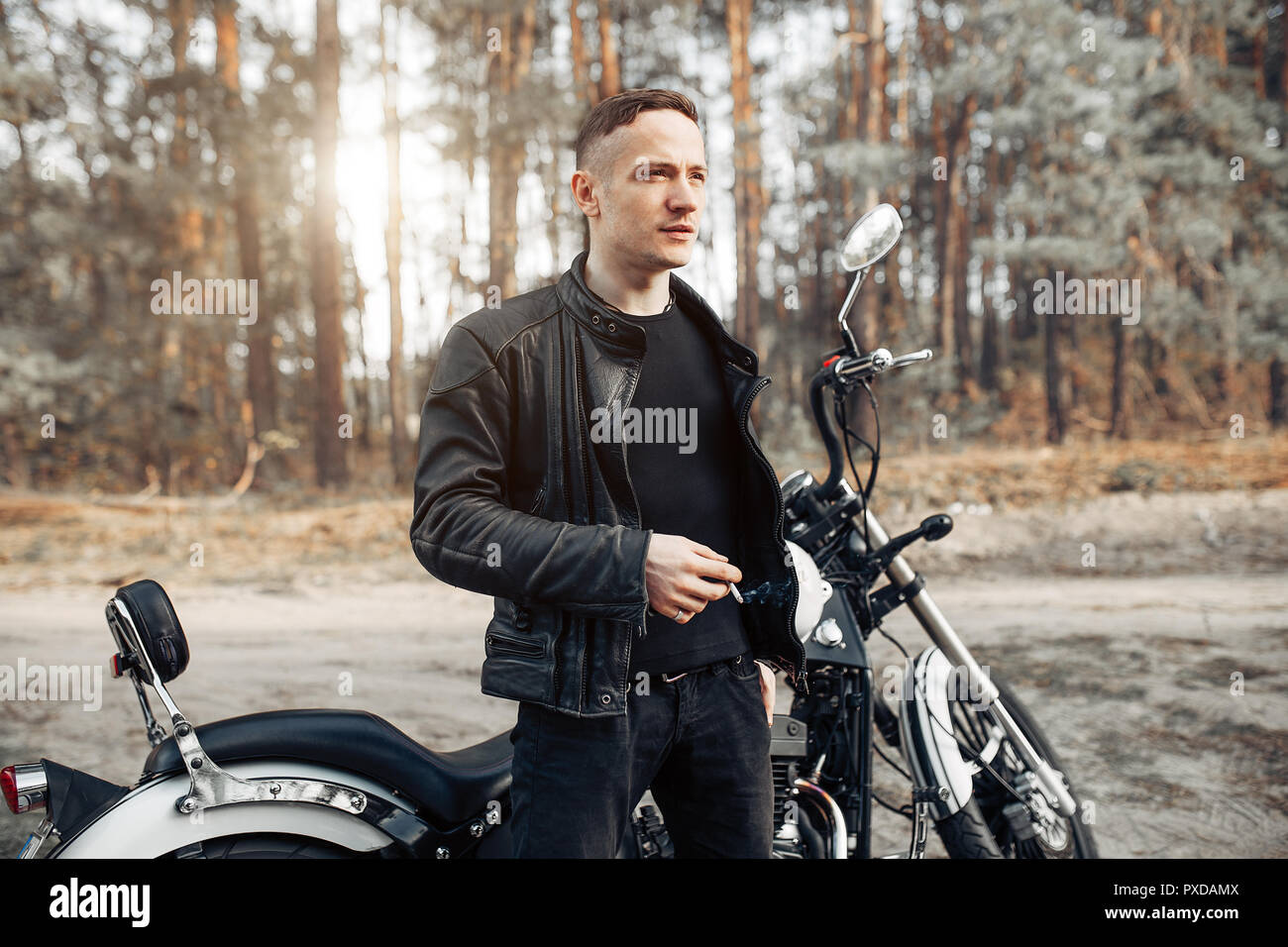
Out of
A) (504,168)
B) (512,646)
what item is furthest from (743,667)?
(504,168)

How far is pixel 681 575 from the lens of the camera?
1514 millimetres

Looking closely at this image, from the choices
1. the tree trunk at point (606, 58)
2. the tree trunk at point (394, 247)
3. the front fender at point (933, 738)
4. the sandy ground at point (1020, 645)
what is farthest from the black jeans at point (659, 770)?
the tree trunk at point (394, 247)

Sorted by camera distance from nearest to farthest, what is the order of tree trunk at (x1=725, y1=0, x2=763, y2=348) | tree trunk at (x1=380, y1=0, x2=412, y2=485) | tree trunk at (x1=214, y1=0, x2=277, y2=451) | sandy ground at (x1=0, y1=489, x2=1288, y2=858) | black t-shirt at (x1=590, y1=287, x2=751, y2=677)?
black t-shirt at (x1=590, y1=287, x2=751, y2=677), sandy ground at (x1=0, y1=489, x2=1288, y2=858), tree trunk at (x1=214, y1=0, x2=277, y2=451), tree trunk at (x1=725, y1=0, x2=763, y2=348), tree trunk at (x1=380, y1=0, x2=412, y2=485)

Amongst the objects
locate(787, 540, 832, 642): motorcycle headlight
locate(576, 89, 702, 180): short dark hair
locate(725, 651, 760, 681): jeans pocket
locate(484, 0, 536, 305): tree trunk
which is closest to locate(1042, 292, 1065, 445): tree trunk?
locate(484, 0, 536, 305): tree trunk

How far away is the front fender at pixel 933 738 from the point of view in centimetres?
224

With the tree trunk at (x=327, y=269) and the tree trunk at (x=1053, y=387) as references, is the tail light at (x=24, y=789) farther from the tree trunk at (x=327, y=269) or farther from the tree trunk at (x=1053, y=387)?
the tree trunk at (x=1053, y=387)

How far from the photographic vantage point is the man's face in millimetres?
1685

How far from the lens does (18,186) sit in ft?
39.2

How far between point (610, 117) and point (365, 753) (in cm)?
143

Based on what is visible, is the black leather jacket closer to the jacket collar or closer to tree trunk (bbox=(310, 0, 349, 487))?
the jacket collar

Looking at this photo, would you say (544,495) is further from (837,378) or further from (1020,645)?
(1020,645)
